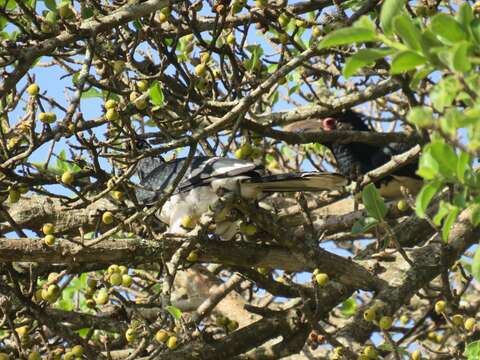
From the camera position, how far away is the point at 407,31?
6.60 ft

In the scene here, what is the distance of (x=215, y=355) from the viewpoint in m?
4.11

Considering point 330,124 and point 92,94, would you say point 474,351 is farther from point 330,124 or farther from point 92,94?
point 330,124

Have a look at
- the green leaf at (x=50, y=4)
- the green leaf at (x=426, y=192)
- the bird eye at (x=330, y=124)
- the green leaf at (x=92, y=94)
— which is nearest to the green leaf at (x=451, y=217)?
the green leaf at (x=426, y=192)

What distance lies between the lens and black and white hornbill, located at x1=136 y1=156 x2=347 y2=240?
4285 mm

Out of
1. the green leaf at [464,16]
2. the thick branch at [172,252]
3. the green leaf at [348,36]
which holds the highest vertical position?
the thick branch at [172,252]

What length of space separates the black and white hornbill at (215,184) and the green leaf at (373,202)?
753 millimetres

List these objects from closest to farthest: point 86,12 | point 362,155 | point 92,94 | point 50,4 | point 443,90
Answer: point 443,90
point 50,4
point 86,12
point 92,94
point 362,155

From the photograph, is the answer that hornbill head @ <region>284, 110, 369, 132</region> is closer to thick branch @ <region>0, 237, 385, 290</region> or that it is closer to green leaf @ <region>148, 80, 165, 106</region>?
thick branch @ <region>0, 237, 385, 290</region>

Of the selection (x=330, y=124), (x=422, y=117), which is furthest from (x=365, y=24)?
(x=330, y=124)

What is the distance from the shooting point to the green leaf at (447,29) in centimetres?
195

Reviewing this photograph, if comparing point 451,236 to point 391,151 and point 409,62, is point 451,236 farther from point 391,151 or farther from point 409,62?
point 391,151

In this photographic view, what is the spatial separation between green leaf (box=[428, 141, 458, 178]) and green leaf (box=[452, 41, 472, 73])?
0.60ft

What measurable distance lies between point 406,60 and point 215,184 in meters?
2.77

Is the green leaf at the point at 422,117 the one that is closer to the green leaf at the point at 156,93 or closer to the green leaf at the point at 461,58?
the green leaf at the point at 461,58
